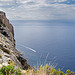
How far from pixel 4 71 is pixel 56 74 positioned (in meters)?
2.76

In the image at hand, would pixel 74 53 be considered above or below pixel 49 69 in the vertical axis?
below

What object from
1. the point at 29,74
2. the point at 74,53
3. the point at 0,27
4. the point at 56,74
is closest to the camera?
the point at 29,74

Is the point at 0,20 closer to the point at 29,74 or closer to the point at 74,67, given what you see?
the point at 29,74

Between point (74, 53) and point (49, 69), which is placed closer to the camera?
point (49, 69)

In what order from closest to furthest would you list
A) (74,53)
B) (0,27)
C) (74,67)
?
(0,27) < (74,67) < (74,53)

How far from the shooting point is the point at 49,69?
22.0ft

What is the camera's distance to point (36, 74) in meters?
6.12

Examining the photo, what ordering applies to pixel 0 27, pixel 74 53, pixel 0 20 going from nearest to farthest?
pixel 0 27 → pixel 0 20 → pixel 74 53

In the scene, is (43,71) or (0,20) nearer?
(43,71)

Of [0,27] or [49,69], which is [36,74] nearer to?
[49,69]

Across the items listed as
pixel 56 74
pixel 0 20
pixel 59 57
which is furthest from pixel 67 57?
pixel 56 74

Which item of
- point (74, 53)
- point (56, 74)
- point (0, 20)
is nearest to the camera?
point (56, 74)

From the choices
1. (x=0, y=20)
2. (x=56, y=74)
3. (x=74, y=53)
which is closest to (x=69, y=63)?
(x=74, y=53)

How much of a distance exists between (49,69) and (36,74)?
0.92 meters
